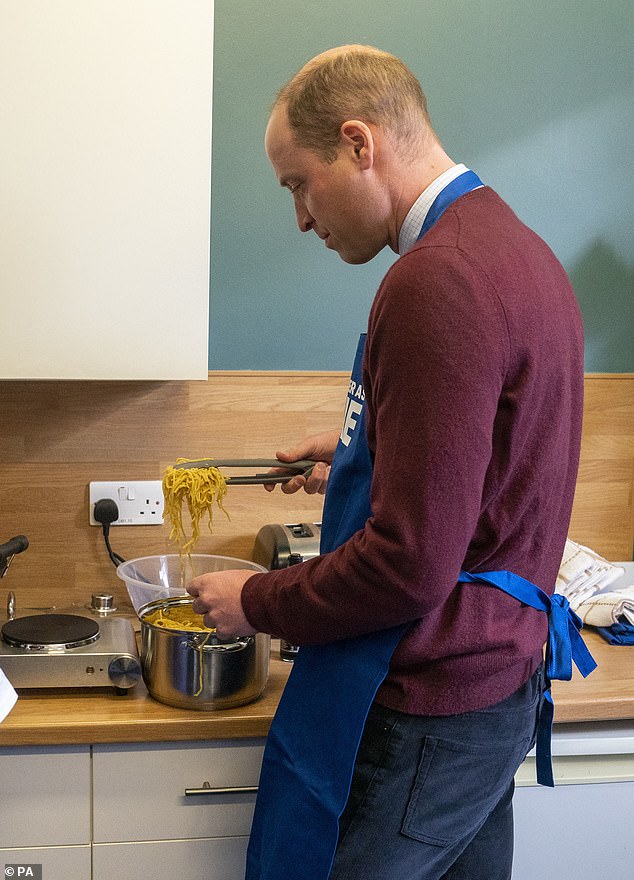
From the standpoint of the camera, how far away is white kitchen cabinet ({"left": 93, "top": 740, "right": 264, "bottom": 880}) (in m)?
1.60

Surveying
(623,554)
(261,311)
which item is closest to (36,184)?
(261,311)

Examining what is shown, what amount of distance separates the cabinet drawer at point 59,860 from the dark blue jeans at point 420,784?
0.53 m

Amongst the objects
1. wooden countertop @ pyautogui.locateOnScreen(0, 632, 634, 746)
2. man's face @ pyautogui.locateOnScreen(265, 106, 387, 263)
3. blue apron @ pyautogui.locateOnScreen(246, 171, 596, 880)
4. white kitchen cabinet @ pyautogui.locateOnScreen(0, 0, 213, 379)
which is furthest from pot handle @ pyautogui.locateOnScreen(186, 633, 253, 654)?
man's face @ pyautogui.locateOnScreen(265, 106, 387, 263)

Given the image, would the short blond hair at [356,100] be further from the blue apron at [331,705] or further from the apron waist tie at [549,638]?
the apron waist tie at [549,638]

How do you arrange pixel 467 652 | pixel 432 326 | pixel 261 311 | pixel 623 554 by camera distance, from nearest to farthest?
pixel 432 326
pixel 467 652
pixel 261 311
pixel 623 554

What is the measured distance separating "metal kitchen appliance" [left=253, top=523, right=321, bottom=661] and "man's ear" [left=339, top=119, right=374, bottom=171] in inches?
35.0

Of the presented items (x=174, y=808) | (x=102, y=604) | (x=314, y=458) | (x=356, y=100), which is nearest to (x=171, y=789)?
(x=174, y=808)

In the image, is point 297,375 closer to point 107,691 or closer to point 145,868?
point 107,691

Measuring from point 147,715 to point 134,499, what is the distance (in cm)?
62

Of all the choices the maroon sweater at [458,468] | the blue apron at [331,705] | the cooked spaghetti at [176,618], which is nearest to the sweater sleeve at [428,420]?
the maroon sweater at [458,468]

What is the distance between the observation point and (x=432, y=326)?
1.05 metres

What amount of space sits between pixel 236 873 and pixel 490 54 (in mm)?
1719

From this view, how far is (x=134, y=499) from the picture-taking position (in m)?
2.11

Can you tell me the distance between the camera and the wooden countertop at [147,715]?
61.1 inches
